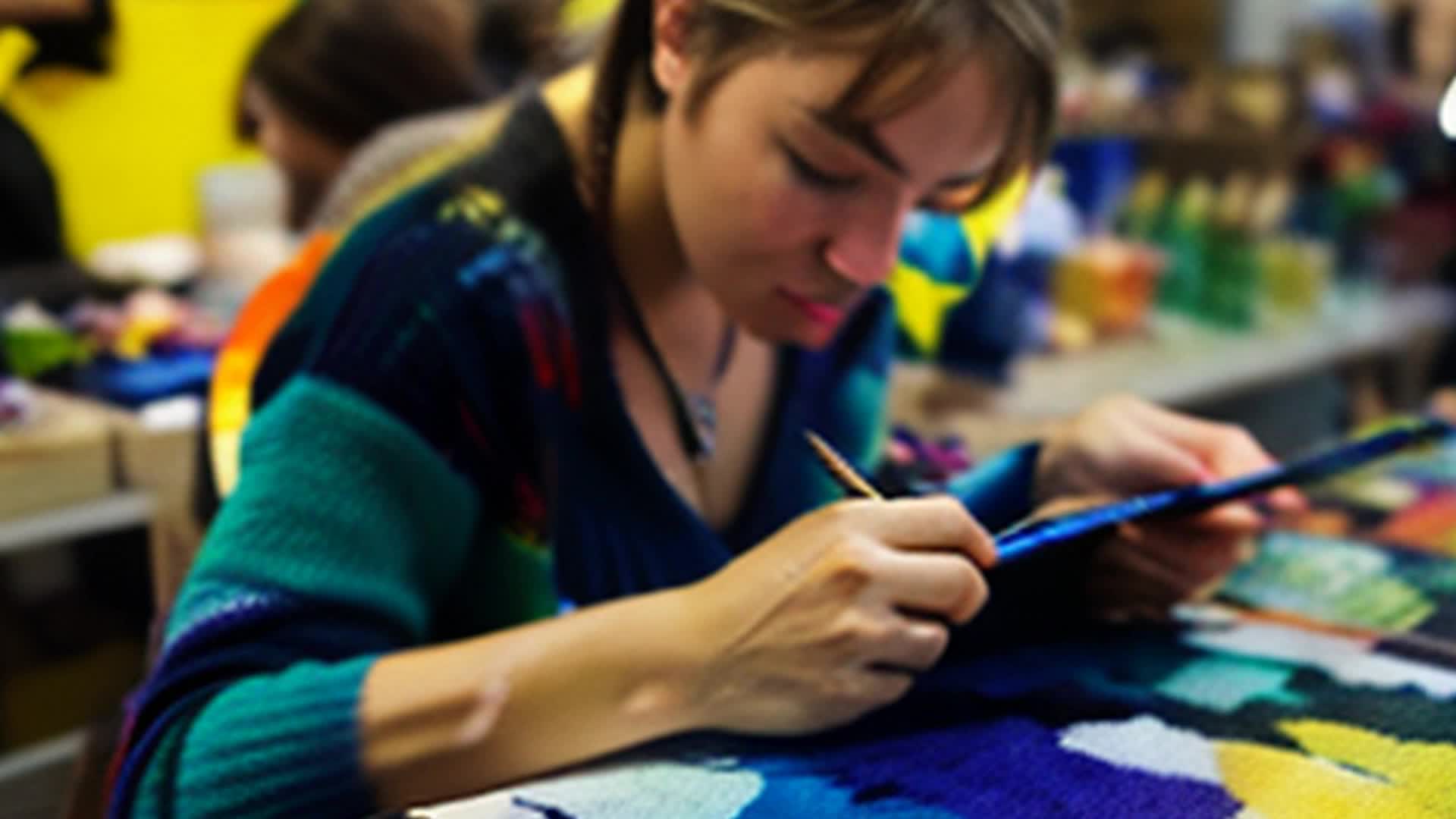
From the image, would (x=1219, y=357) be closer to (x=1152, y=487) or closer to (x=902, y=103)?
(x=1152, y=487)

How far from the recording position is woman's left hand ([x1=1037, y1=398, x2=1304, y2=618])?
614 mm

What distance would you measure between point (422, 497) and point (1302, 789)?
0.35 metres

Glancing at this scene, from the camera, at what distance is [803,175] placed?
1.75 ft

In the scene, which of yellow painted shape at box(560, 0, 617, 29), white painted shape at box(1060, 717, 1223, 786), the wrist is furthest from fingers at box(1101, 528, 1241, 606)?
yellow painted shape at box(560, 0, 617, 29)

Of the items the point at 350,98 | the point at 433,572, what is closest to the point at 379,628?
the point at 433,572

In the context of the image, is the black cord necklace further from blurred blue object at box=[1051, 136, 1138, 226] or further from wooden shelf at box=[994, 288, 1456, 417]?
blurred blue object at box=[1051, 136, 1138, 226]

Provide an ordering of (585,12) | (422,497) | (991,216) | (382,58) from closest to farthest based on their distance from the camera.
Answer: (422,497) → (991,216) → (585,12) → (382,58)

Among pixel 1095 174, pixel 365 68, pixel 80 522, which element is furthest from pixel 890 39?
pixel 1095 174

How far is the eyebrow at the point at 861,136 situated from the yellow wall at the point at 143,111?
0.28 m

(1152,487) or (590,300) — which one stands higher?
(590,300)

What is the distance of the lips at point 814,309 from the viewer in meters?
0.58

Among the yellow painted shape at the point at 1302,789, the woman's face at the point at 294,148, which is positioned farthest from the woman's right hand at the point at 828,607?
the woman's face at the point at 294,148

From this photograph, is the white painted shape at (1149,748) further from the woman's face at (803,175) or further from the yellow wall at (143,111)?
the yellow wall at (143,111)

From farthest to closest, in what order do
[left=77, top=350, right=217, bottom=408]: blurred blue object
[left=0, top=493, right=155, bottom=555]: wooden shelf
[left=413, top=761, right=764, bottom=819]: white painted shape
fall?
[left=77, top=350, right=217, bottom=408]: blurred blue object
[left=0, top=493, right=155, bottom=555]: wooden shelf
[left=413, top=761, right=764, bottom=819]: white painted shape
